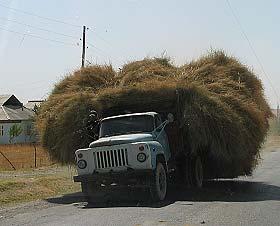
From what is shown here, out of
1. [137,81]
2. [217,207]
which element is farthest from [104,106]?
[217,207]

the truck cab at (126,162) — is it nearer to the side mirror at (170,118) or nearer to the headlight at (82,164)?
the headlight at (82,164)

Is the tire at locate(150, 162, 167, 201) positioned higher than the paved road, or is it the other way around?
the tire at locate(150, 162, 167, 201)

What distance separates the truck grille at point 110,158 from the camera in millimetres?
13164

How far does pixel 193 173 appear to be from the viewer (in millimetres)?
15797

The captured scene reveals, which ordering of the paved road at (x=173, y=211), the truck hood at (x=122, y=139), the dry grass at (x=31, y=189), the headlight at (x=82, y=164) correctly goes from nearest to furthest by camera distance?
the paved road at (x=173, y=211) → the truck hood at (x=122, y=139) → the headlight at (x=82, y=164) → the dry grass at (x=31, y=189)

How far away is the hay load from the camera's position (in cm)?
1468

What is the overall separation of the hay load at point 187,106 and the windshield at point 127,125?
911mm

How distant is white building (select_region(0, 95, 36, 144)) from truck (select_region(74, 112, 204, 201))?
49348mm

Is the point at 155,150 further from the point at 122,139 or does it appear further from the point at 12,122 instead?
the point at 12,122

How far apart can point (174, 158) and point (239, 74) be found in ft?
12.0

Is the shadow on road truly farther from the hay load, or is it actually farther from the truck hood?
the truck hood

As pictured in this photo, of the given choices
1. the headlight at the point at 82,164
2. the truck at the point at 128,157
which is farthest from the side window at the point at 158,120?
the headlight at the point at 82,164

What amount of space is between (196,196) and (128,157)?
2.30 m

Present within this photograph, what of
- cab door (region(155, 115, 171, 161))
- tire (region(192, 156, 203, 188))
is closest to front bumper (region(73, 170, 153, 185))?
cab door (region(155, 115, 171, 161))
